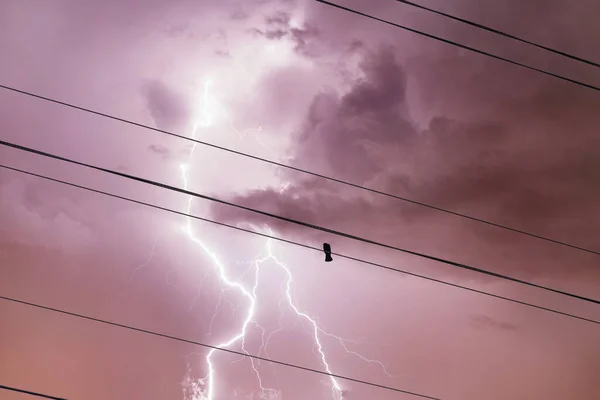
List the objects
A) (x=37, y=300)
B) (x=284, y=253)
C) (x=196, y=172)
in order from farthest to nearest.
Result: (x=284, y=253)
(x=37, y=300)
(x=196, y=172)

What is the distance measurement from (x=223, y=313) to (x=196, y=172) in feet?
13.7

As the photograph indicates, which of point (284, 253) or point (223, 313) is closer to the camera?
point (223, 313)

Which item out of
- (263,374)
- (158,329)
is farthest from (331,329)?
(158,329)

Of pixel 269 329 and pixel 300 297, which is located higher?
pixel 300 297

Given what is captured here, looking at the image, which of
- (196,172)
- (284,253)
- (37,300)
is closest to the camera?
(196,172)

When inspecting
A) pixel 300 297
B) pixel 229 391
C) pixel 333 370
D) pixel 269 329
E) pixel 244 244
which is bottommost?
pixel 229 391

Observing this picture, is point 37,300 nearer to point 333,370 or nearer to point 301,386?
point 301,386

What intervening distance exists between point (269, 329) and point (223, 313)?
4.65ft

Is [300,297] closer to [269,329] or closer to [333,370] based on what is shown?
[269,329]

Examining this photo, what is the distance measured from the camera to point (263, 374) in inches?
482

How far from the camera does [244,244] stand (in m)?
11.7

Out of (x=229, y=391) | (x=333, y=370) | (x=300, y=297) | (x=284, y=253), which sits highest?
(x=284, y=253)

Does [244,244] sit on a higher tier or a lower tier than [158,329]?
higher

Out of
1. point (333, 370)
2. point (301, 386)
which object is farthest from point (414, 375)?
point (301, 386)
